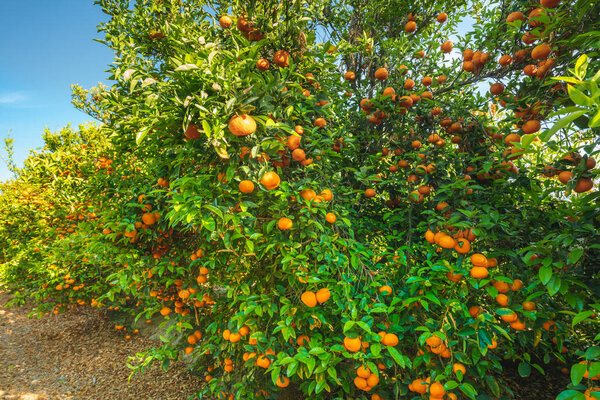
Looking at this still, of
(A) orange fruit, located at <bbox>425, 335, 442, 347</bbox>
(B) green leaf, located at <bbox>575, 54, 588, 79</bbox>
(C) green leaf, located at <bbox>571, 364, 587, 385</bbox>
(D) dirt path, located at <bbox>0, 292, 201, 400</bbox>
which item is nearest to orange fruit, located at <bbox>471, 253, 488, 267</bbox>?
(A) orange fruit, located at <bbox>425, 335, 442, 347</bbox>

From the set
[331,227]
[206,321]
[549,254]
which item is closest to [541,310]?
[549,254]

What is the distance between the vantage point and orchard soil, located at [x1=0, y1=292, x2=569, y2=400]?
310 centimetres

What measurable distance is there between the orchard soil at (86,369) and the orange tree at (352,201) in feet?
2.87

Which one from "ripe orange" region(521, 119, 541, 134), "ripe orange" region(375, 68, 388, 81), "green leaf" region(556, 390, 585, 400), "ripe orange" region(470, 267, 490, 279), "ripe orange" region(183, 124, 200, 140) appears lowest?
"green leaf" region(556, 390, 585, 400)

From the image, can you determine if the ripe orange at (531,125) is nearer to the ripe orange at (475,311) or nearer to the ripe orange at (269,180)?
the ripe orange at (475,311)

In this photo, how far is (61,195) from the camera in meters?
3.79

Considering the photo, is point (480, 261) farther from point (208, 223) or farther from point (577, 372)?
point (208, 223)

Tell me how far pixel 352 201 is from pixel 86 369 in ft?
15.6

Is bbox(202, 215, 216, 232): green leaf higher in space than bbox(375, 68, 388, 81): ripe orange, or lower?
lower

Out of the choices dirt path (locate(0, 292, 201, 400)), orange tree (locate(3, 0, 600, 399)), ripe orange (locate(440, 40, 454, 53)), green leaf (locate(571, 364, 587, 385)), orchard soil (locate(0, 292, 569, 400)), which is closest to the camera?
green leaf (locate(571, 364, 587, 385))

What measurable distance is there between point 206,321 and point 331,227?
1873 mm

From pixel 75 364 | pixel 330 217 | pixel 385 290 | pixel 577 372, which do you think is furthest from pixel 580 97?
pixel 75 364

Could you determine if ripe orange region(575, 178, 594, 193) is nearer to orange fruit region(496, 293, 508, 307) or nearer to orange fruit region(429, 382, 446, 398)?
orange fruit region(496, 293, 508, 307)

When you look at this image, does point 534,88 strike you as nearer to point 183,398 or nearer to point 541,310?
point 541,310
